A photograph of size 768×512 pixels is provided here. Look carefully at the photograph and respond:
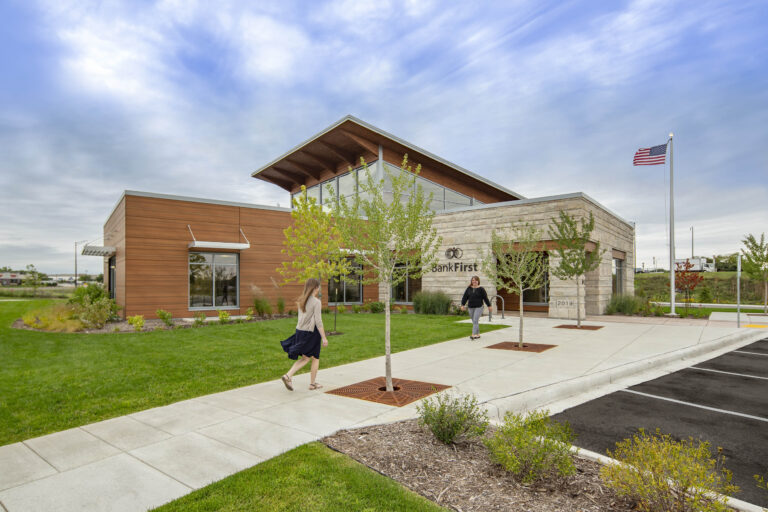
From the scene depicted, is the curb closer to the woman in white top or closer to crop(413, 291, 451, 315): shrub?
the woman in white top

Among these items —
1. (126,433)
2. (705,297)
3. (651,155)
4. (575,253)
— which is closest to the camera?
(126,433)

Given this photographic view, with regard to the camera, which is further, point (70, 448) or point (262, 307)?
point (262, 307)

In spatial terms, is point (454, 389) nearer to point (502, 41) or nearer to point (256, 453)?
point (256, 453)

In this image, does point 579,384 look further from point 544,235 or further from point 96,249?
point 96,249

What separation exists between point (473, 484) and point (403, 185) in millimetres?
4636

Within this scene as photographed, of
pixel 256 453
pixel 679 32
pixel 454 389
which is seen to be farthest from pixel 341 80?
pixel 256 453

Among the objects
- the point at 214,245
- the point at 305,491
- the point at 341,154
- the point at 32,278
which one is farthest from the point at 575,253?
the point at 32,278

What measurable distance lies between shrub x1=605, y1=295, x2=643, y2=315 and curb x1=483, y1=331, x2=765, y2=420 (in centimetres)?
919

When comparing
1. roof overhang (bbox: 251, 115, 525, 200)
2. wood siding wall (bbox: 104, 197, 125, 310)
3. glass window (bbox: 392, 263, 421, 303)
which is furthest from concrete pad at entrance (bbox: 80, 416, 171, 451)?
roof overhang (bbox: 251, 115, 525, 200)

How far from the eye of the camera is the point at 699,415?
19.7 ft

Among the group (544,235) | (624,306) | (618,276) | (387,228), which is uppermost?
(544,235)

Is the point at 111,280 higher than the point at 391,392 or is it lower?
higher

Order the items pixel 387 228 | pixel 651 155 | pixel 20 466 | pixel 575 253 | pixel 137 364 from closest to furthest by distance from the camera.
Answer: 1. pixel 20 466
2. pixel 387 228
3. pixel 137 364
4. pixel 575 253
5. pixel 651 155

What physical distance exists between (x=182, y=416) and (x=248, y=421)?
1019 mm
